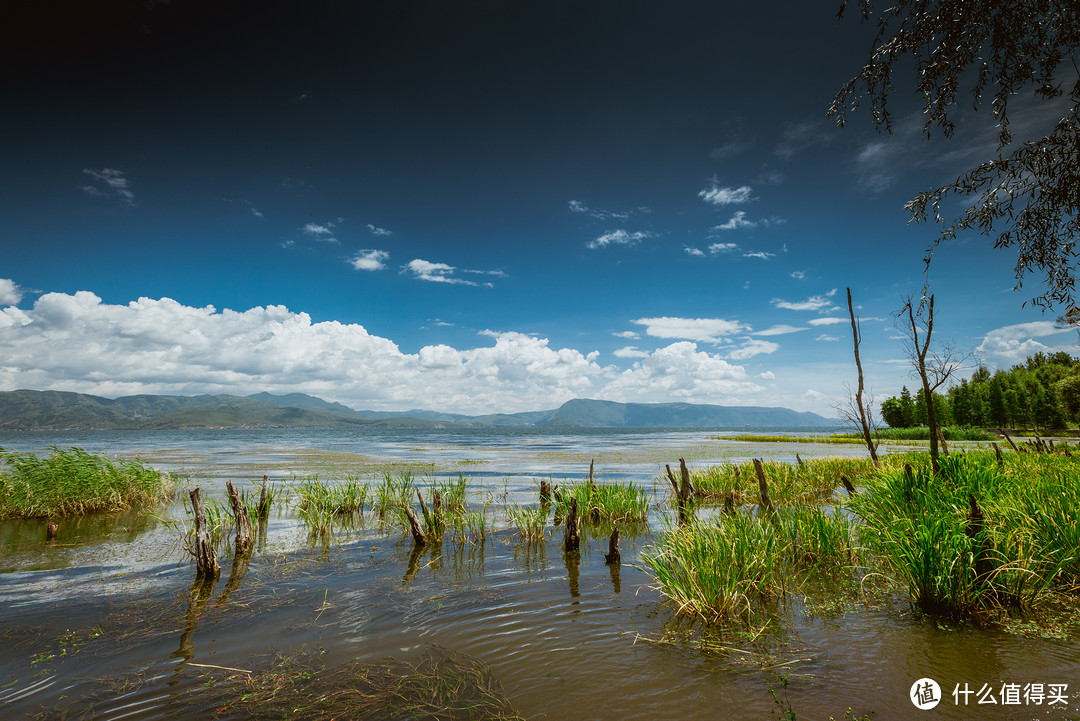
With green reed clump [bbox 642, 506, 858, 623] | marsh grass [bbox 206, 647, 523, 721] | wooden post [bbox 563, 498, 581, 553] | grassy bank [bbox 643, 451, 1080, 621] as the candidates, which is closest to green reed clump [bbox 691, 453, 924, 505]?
grassy bank [bbox 643, 451, 1080, 621]

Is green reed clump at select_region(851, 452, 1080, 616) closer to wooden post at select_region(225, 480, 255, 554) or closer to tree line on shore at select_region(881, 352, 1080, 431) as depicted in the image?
wooden post at select_region(225, 480, 255, 554)

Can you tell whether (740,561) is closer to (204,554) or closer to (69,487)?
(204,554)

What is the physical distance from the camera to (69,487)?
15.4m

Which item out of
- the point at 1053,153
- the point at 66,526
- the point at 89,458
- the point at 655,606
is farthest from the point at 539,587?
the point at 89,458

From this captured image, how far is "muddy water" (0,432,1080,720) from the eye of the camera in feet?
16.0

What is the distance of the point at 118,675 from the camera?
5672 mm

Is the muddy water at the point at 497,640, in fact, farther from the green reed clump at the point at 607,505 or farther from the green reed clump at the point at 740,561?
the green reed clump at the point at 607,505

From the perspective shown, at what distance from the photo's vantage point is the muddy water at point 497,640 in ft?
16.0

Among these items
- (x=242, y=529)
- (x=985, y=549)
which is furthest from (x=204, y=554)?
(x=985, y=549)

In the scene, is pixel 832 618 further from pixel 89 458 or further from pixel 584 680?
pixel 89 458

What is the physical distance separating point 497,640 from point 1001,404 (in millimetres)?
107154

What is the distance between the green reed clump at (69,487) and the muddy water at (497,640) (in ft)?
17.5

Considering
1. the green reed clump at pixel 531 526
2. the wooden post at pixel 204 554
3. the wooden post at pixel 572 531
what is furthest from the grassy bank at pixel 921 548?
the wooden post at pixel 204 554

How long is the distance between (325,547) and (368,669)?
689 cm
